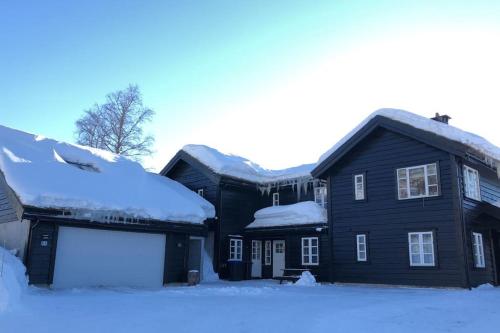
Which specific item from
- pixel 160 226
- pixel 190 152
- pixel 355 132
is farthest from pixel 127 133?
pixel 355 132

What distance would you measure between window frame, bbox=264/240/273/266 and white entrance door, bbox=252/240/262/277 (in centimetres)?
30

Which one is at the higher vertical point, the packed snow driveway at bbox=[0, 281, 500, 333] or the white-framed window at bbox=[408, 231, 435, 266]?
the white-framed window at bbox=[408, 231, 435, 266]

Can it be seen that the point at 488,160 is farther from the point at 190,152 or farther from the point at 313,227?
the point at 190,152

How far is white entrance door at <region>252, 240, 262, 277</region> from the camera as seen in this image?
2373 cm

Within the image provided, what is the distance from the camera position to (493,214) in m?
16.9

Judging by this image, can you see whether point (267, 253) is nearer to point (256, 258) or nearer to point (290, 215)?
point (256, 258)

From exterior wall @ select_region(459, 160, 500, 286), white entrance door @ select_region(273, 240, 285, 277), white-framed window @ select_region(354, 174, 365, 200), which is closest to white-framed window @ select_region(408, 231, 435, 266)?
exterior wall @ select_region(459, 160, 500, 286)

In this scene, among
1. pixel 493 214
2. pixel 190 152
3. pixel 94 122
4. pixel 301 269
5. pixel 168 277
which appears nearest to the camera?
pixel 493 214

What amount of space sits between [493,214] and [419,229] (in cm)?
268

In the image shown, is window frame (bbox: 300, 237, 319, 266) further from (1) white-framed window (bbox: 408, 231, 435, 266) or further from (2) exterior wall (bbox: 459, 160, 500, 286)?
(2) exterior wall (bbox: 459, 160, 500, 286)

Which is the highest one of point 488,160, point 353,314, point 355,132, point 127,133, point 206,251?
point 127,133

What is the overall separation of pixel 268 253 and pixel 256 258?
690 mm

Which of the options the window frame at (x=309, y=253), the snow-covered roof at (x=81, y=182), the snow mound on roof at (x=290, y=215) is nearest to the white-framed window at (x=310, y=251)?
the window frame at (x=309, y=253)

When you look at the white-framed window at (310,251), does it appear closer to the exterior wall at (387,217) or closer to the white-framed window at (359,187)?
the exterior wall at (387,217)
